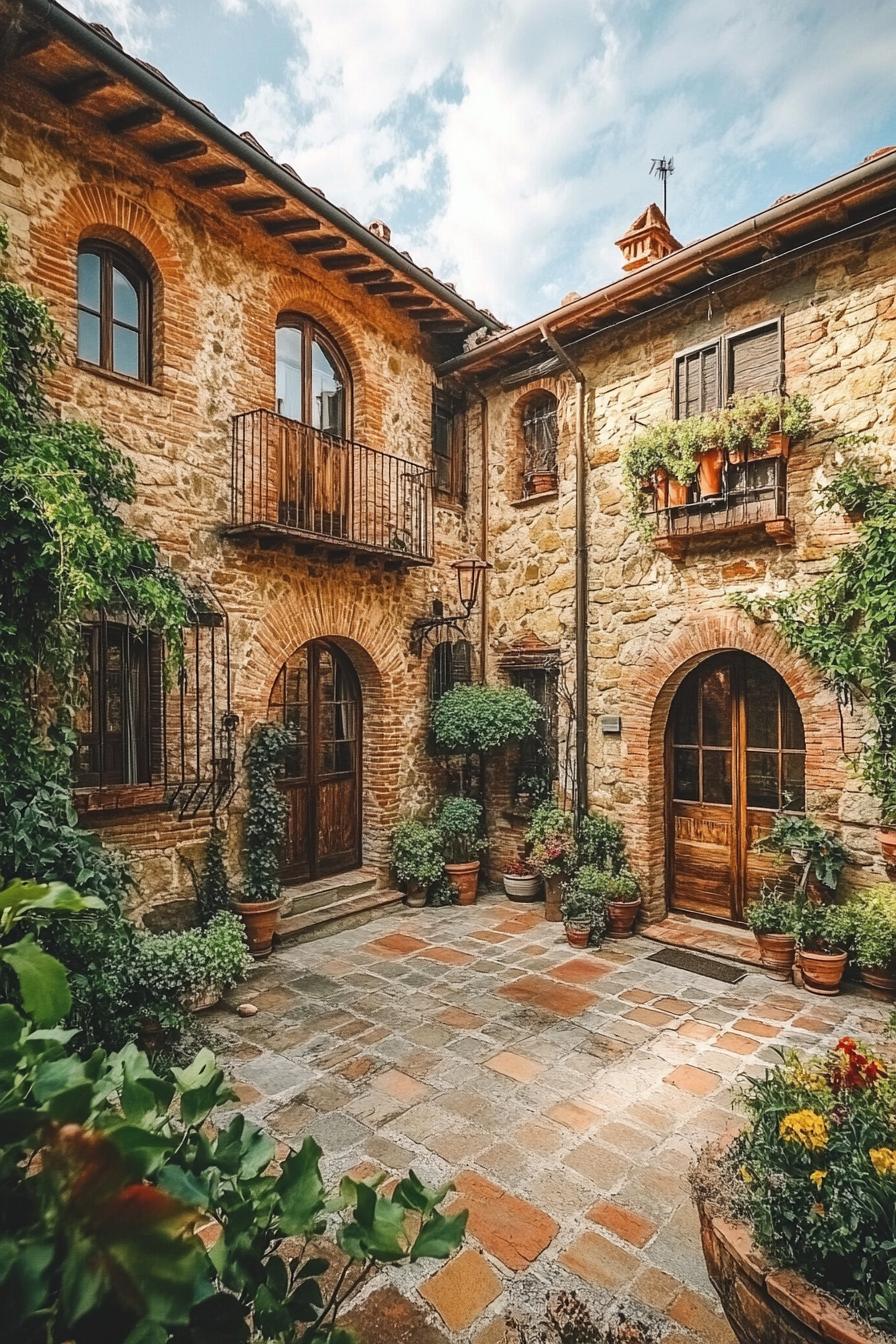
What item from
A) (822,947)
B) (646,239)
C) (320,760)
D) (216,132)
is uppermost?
(646,239)

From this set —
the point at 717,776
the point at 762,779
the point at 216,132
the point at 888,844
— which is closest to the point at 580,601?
the point at 717,776

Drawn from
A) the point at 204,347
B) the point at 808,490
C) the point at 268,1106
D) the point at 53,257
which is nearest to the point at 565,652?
the point at 808,490

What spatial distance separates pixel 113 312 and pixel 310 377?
210 cm

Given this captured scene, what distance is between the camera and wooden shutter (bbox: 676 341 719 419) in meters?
6.79

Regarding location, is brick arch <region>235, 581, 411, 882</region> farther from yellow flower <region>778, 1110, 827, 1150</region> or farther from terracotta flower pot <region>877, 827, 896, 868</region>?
yellow flower <region>778, 1110, 827, 1150</region>

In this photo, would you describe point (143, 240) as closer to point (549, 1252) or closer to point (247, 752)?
point (247, 752)

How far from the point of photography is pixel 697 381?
6922 millimetres

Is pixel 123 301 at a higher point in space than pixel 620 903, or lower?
higher

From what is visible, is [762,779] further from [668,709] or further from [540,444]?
[540,444]

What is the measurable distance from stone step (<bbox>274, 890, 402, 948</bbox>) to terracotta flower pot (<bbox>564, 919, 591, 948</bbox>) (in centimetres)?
214

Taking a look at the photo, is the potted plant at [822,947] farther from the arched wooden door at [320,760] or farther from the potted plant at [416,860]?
the arched wooden door at [320,760]

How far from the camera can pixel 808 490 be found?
6.17 m

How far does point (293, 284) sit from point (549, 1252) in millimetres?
7910

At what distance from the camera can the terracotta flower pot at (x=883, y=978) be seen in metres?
5.52
